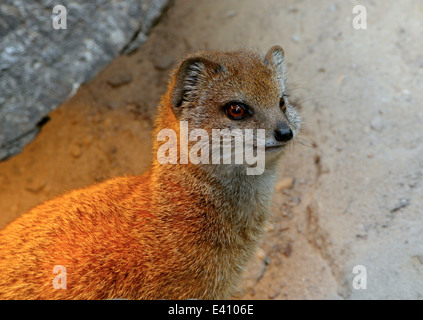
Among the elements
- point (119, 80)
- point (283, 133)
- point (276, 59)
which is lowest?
point (283, 133)

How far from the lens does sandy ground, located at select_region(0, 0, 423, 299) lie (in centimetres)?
285

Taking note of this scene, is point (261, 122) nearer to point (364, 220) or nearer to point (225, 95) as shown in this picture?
point (225, 95)

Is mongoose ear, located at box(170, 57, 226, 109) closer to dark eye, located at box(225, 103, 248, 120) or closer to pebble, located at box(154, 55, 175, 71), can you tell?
dark eye, located at box(225, 103, 248, 120)

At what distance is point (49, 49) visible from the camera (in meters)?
2.90

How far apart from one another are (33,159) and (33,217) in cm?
166

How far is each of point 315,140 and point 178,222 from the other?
1513 mm

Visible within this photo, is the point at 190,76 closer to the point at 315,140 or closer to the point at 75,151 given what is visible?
the point at 315,140

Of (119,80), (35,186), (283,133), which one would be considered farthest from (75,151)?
(283,133)

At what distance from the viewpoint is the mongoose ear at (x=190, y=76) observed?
7.55 feet

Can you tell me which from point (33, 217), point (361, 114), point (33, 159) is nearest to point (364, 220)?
point (361, 114)

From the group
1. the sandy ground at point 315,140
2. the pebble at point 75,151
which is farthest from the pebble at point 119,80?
the pebble at point 75,151

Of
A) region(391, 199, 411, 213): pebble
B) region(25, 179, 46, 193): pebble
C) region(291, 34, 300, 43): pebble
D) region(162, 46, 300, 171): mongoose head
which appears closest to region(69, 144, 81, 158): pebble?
region(25, 179, 46, 193): pebble
